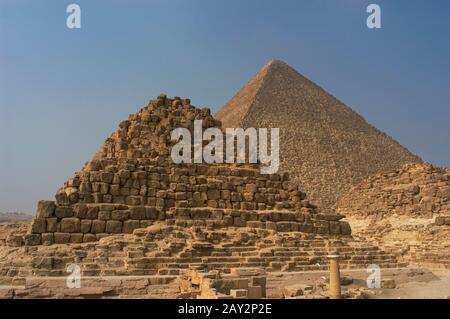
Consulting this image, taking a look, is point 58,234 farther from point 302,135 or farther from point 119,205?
point 302,135

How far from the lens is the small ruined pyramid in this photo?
60.2 m

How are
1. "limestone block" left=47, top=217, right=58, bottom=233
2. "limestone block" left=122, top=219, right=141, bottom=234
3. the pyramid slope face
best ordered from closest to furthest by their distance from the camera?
"limestone block" left=47, top=217, right=58, bottom=233
"limestone block" left=122, top=219, right=141, bottom=234
the pyramid slope face

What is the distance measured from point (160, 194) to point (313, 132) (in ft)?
187

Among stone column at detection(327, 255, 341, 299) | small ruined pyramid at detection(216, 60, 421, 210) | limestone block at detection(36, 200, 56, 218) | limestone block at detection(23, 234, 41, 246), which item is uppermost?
small ruined pyramid at detection(216, 60, 421, 210)

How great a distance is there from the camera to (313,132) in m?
69.4

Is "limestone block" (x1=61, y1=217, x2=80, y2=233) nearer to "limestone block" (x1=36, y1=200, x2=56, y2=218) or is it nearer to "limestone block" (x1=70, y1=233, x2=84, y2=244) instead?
"limestone block" (x1=70, y1=233, x2=84, y2=244)

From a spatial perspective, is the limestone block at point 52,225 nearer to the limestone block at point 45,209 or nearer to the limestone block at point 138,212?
the limestone block at point 45,209

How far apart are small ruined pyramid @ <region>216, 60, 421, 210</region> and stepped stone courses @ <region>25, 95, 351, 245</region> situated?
38.0 m

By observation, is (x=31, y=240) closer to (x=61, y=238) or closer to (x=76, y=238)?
(x=61, y=238)

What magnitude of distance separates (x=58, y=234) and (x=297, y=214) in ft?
21.6

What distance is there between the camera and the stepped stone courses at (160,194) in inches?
509

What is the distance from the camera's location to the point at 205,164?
613 inches

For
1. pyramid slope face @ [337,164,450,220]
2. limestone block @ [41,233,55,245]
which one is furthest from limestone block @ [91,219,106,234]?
pyramid slope face @ [337,164,450,220]

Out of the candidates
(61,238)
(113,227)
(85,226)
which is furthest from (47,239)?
(113,227)
